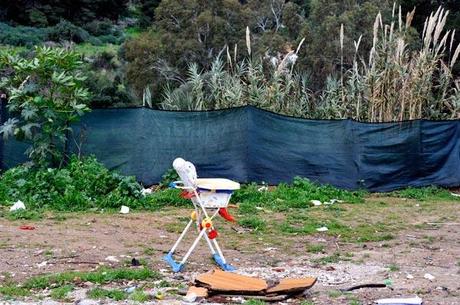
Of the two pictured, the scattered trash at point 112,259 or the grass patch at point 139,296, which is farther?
the scattered trash at point 112,259

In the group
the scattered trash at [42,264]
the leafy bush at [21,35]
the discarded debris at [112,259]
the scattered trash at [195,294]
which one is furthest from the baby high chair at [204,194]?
the leafy bush at [21,35]

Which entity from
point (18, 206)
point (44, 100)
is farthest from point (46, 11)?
point (18, 206)

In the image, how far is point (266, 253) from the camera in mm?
7109

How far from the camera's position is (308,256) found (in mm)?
7039

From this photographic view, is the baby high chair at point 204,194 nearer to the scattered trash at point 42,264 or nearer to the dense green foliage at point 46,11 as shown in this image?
the scattered trash at point 42,264

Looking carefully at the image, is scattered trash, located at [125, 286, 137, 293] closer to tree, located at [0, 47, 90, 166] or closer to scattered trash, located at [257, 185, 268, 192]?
tree, located at [0, 47, 90, 166]

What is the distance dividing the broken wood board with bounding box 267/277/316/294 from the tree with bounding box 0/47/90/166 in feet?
19.1

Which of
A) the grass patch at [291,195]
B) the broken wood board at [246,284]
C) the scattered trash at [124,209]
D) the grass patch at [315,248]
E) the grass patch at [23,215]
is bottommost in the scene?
the grass patch at [291,195]

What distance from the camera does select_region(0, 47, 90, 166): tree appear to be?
10180 millimetres

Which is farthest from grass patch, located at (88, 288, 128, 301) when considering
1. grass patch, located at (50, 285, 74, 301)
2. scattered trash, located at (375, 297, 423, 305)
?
scattered trash, located at (375, 297, 423, 305)

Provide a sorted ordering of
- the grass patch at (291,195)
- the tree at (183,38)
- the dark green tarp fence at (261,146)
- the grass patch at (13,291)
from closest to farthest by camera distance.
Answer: the grass patch at (13,291)
the grass patch at (291,195)
the dark green tarp fence at (261,146)
the tree at (183,38)

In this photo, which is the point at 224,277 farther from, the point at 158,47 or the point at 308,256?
the point at 158,47

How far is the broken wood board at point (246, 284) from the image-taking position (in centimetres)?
532

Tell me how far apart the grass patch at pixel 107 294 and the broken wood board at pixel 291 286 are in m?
1.15
